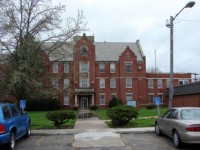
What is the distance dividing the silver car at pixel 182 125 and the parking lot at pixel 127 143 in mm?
502

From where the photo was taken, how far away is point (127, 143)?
42.4 feet

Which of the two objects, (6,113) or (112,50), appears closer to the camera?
(6,113)

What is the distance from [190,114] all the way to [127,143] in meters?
2.83

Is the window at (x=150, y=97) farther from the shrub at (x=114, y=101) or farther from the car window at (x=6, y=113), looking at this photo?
the car window at (x=6, y=113)

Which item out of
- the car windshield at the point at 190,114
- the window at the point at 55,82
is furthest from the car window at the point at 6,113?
the window at the point at 55,82

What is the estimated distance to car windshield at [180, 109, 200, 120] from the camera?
11680 mm

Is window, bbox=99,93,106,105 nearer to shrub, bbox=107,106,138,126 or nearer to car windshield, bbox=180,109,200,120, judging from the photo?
shrub, bbox=107,106,138,126

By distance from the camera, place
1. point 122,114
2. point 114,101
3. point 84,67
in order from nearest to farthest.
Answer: point 122,114 < point 114,101 < point 84,67

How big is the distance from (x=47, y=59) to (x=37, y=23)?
7.95 feet

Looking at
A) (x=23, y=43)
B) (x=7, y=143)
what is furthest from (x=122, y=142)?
(x=23, y=43)

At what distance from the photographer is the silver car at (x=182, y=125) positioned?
10.6 m

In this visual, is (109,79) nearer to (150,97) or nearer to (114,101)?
(114,101)

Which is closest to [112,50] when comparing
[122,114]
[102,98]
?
[102,98]

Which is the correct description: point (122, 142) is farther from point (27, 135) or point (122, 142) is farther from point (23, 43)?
point (23, 43)
